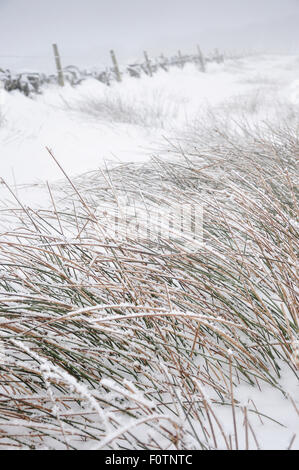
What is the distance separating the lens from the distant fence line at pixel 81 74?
7.13 metres

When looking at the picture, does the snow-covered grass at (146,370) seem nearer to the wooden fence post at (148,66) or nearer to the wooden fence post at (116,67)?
the wooden fence post at (116,67)

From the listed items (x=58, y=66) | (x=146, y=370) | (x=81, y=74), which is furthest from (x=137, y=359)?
(x=81, y=74)

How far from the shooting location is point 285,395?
0.77 meters

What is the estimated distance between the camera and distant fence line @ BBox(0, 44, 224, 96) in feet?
23.4

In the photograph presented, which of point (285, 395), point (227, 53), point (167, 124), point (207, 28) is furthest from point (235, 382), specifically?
point (207, 28)

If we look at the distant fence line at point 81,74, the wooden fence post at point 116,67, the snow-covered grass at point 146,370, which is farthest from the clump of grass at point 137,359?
the wooden fence post at point 116,67

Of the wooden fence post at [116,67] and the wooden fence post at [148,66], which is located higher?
the wooden fence post at [148,66]

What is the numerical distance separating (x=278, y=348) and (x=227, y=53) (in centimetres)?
2483

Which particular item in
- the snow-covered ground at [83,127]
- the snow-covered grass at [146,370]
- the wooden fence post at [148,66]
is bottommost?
the snow-covered grass at [146,370]

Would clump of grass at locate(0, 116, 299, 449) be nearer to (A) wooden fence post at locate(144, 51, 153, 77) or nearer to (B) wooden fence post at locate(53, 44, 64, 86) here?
(B) wooden fence post at locate(53, 44, 64, 86)

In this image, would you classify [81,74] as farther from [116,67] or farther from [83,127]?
[83,127]

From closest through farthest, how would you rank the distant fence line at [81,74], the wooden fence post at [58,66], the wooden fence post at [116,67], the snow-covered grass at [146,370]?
the snow-covered grass at [146,370] < the distant fence line at [81,74] < the wooden fence post at [58,66] < the wooden fence post at [116,67]
